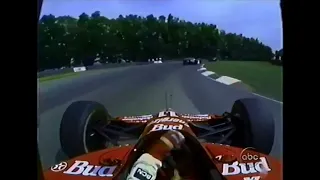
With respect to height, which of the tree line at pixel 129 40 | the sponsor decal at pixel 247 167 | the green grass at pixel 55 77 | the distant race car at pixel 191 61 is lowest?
the sponsor decal at pixel 247 167

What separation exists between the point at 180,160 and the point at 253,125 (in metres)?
0.24

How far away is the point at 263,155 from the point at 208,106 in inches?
7.9

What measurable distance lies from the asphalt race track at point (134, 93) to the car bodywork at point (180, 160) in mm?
33

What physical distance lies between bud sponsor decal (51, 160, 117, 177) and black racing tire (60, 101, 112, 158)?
3cm

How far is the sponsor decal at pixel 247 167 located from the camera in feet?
4.67

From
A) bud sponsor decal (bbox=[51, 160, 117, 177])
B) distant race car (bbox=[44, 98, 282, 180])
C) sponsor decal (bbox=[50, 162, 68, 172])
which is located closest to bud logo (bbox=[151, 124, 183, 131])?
distant race car (bbox=[44, 98, 282, 180])

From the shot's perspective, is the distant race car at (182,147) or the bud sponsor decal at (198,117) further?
the bud sponsor decal at (198,117)

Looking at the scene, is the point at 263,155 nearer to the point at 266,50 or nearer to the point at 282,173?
the point at 282,173

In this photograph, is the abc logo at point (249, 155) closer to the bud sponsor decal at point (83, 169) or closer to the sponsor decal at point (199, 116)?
the sponsor decal at point (199, 116)

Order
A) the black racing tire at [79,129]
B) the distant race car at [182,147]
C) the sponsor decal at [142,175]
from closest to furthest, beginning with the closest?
the sponsor decal at [142,175] < the distant race car at [182,147] < the black racing tire at [79,129]

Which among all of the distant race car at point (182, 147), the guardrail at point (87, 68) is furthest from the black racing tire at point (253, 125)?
the guardrail at point (87, 68)

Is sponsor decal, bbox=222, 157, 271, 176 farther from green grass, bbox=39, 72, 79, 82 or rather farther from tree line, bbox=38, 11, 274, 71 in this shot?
green grass, bbox=39, 72, 79, 82
